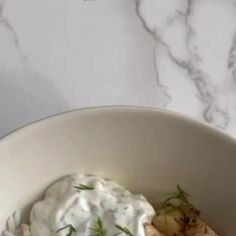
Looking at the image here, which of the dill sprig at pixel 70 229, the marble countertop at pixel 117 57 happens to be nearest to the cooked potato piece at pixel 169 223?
the dill sprig at pixel 70 229

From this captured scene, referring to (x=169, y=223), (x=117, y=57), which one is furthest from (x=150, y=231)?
(x=117, y=57)

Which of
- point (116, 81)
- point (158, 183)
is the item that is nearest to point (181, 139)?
point (158, 183)

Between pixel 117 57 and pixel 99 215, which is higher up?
pixel 117 57

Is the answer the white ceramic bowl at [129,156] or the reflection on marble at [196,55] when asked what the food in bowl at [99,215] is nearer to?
the white ceramic bowl at [129,156]

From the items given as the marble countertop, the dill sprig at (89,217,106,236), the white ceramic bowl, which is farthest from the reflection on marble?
the dill sprig at (89,217,106,236)

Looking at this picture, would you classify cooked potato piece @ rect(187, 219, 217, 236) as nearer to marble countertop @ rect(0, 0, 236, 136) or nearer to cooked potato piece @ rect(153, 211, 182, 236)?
cooked potato piece @ rect(153, 211, 182, 236)

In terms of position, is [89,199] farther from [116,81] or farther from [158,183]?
[116,81]

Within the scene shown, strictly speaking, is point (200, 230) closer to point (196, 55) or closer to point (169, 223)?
point (169, 223)
